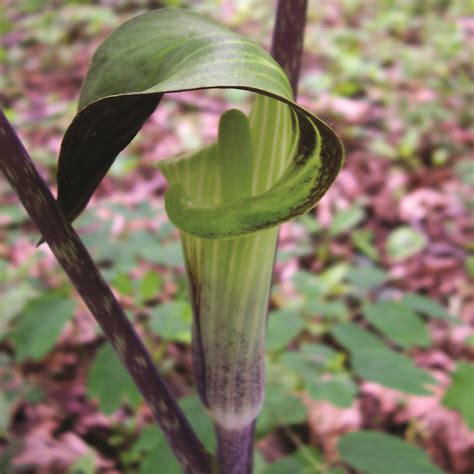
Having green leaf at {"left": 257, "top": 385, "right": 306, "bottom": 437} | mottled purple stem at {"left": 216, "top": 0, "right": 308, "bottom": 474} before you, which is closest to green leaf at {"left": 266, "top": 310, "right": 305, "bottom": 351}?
green leaf at {"left": 257, "top": 385, "right": 306, "bottom": 437}

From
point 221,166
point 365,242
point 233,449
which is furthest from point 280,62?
point 365,242

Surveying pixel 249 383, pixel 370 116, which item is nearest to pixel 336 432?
pixel 249 383

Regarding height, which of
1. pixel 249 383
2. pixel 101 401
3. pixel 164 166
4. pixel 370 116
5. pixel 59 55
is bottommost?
pixel 59 55

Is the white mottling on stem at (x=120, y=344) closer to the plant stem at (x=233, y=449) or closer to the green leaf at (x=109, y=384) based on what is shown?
the plant stem at (x=233, y=449)

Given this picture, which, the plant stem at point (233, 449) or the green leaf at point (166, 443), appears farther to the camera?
the green leaf at point (166, 443)

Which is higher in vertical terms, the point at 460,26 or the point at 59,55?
the point at 460,26

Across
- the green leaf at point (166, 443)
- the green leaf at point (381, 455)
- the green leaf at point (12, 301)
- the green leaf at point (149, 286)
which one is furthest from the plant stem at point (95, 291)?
the green leaf at point (12, 301)

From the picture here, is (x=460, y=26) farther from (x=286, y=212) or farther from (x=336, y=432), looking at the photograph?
(x=286, y=212)
